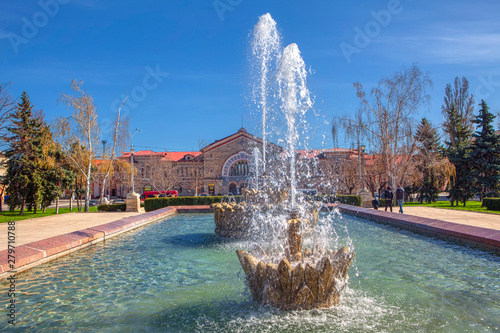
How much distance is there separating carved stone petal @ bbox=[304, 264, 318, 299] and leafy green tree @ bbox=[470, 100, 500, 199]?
2295 cm

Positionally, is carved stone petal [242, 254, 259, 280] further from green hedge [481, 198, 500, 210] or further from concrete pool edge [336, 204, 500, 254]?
green hedge [481, 198, 500, 210]

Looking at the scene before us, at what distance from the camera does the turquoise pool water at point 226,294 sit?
13.0ft

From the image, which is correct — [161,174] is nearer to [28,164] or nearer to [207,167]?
[207,167]

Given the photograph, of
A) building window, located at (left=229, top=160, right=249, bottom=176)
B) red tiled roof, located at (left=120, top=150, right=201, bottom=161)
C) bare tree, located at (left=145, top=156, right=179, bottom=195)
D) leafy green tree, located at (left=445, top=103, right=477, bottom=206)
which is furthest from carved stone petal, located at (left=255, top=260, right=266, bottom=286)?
red tiled roof, located at (left=120, top=150, right=201, bottom=161)

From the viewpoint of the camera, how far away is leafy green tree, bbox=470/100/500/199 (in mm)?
22266

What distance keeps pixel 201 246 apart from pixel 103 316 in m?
4.59

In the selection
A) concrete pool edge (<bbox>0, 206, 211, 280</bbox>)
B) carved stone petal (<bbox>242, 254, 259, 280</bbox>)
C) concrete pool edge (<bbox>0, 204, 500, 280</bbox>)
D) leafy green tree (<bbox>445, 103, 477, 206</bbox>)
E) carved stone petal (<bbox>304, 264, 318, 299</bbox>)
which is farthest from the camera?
leafy green tree (<bbox>445, 103, 477, 206</bbox>)

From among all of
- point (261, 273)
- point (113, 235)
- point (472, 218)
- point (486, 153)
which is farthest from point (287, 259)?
point (486, 153)

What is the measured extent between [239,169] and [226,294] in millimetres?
47165

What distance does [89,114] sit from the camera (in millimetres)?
22547

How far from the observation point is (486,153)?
→ 22734 mm

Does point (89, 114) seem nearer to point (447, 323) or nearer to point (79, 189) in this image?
point (79, 189)

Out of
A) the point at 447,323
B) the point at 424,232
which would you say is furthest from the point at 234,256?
the point at 424,232

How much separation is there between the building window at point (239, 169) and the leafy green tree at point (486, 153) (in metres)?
32.7
